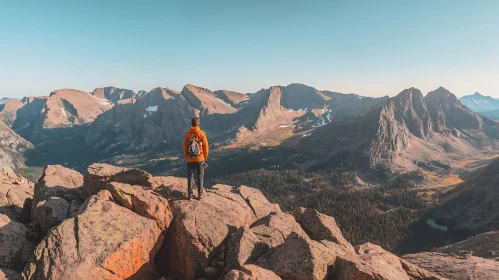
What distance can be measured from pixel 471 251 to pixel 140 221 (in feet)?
215

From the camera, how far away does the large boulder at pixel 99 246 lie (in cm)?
1519

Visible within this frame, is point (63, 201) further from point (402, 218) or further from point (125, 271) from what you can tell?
point (402, 218)

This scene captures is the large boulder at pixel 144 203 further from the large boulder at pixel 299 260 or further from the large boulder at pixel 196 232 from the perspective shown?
the large boulder at pixel 299 260

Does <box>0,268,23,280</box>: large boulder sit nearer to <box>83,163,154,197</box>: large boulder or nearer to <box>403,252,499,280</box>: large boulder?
<box>83,163,154,197</box>: large boulder

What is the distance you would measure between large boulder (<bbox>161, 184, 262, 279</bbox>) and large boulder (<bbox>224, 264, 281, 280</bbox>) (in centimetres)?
412

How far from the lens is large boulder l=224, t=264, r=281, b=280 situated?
49.1 feet

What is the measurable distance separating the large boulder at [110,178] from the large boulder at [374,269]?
733 inches

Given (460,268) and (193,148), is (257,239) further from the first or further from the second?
(460,268)

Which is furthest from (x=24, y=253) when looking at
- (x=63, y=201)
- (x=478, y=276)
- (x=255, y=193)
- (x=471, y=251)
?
(x=471, y=251)

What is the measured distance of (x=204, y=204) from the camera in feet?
74.8

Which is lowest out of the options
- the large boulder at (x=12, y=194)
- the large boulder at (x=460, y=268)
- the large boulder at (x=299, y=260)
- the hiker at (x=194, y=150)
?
the large boulder at (x=460, y=268)

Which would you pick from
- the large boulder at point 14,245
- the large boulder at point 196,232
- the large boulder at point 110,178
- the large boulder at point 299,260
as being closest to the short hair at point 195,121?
the large boulder at point 196,232

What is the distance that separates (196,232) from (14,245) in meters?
14.6

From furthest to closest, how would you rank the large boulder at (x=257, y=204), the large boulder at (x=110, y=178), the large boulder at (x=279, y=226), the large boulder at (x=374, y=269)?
the large boulder at (x=257, y=204) < the large boulder at (x=110, y=178) < the large boulder at (x=279, y=226) < the large boulder at (x=374, y=269)
